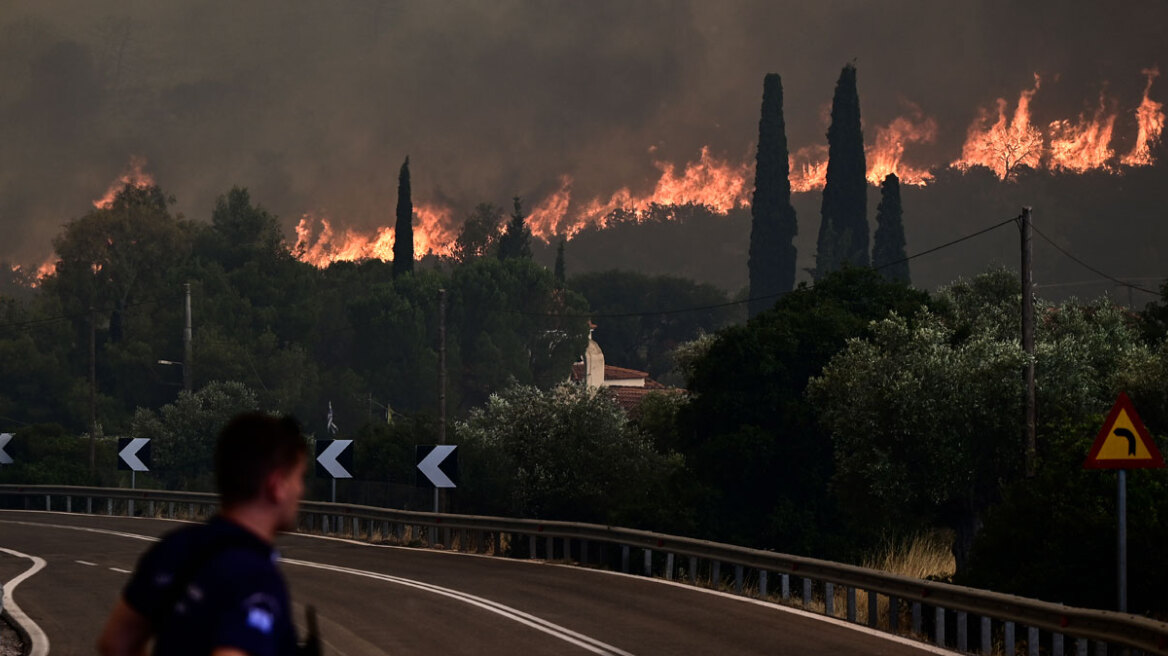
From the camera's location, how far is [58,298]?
A: 105m

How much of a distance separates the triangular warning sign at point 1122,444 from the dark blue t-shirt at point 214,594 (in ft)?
38.8

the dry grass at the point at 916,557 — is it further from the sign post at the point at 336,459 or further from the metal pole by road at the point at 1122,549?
the metal pole by road at the point at 1122,549

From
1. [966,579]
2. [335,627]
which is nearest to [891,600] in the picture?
[966,579]

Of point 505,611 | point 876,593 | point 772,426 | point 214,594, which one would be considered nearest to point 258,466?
point 214,594

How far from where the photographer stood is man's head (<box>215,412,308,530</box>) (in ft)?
13.4

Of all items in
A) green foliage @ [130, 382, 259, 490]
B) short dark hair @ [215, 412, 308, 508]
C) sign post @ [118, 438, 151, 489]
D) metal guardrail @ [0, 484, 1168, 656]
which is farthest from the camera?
green foliage @ [130, 382, 259, 490]

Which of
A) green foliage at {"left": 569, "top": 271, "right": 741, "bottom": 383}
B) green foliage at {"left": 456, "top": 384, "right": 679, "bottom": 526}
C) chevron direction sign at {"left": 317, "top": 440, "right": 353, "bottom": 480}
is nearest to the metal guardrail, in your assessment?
chevron direction sign at {"left": 317, "top": 440, "right": 353, "bottom": 480}

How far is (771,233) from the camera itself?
12075 centimetres

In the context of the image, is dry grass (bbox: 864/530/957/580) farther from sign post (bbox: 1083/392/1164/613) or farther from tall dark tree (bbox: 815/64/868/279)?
tall dark tree (bbox: 815/64/868/279)

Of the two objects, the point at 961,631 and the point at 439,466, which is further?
the point at 439,466

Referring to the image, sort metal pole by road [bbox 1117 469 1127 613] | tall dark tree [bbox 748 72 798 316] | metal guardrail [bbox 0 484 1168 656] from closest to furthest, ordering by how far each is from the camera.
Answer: metal guardrail [bbox 0 484 1168 656]
metal pole by road [bbox 1117 469 1127 613]
tall dark tree [bbox 748 72 798 316]

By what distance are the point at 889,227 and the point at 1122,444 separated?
346 ft

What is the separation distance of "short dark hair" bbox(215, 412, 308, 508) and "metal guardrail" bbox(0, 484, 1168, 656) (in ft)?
34.2

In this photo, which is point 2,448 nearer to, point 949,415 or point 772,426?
point 772,426
